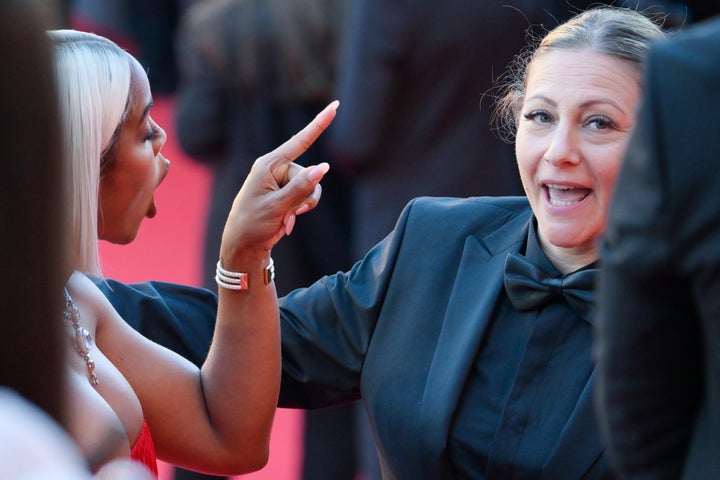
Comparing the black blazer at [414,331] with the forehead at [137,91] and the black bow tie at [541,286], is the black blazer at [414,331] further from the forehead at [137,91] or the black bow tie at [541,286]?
the forehead at [137,91]

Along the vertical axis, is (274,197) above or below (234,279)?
above

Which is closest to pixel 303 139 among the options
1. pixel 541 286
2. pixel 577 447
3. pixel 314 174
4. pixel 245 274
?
pixel 314 174

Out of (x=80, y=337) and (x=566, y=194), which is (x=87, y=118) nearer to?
(x=80, y=337)

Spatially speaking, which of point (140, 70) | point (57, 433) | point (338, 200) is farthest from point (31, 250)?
point (338, 200)

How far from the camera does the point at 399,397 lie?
2281 mm

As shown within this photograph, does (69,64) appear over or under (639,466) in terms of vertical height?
over

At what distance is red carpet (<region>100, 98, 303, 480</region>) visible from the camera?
15.2ft

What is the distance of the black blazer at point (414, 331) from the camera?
221cm

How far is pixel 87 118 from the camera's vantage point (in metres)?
2.13

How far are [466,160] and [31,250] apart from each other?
3043mm

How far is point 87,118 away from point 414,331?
705mm

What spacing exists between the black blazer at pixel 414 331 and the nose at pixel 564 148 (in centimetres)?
18

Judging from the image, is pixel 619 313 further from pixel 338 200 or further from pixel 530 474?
pixel 338 200

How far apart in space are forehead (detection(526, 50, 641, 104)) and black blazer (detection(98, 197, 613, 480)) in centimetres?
28
